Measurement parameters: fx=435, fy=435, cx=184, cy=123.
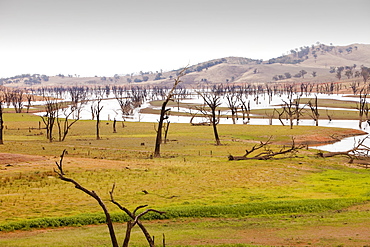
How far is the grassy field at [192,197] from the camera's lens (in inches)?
668

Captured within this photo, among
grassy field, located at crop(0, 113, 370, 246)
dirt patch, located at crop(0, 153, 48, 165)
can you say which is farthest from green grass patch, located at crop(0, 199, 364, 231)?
dirt patch, located at crop(0, 153, 48, 165)

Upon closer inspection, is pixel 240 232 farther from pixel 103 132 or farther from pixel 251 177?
pixel 103 132

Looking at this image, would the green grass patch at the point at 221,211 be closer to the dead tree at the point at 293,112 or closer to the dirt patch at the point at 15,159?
the dirt patch at the point at 15,159

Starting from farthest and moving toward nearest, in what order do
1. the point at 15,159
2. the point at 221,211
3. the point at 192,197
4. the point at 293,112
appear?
1. the point at 293,112
2. the point at 15,159
3. the point at 192,197
4. the point at 221,211

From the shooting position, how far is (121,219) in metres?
19.5

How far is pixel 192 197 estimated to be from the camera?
23.9 m

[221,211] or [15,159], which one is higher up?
A: [15,159]

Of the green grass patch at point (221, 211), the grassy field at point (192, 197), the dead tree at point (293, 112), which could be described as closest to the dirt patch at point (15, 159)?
the grassy field at point (192, 197)

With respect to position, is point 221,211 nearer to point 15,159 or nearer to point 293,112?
point 15,159

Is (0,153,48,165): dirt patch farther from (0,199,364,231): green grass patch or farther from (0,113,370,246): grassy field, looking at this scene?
(0,199,364,231): green grass patch

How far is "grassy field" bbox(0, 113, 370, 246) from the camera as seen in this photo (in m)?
17.0

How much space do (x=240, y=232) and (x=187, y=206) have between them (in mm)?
4911

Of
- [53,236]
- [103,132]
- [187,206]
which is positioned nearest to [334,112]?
[103,132]

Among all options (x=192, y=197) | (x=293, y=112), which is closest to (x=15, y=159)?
(x=192, y=197)
